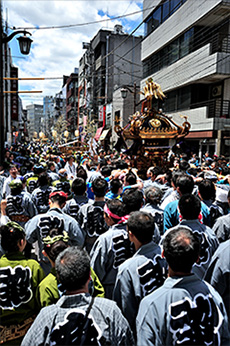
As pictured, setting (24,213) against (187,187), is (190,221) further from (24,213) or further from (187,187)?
(24,213)

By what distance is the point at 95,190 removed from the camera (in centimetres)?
404

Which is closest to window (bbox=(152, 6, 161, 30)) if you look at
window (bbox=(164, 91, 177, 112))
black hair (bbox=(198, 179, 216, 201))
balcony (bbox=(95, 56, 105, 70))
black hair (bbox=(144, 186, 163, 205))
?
window (bbox=(164, 91, 177, 112))

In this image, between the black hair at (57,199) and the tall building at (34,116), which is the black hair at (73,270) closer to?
the black hair at (57,199)

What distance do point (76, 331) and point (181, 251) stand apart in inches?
34.1

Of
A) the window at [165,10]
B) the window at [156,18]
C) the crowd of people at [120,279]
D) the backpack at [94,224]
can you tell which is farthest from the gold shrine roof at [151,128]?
the window at [156,18]

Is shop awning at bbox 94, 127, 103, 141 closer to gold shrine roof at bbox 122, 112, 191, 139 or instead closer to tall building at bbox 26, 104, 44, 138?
gold shrine roof at bbox 122, 112, 191, 139

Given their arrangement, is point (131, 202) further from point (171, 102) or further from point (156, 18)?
point (156, 18)

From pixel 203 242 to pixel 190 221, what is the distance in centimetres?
26

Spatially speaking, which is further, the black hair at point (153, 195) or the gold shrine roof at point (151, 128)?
the gold shrine roof at point (151, 128)

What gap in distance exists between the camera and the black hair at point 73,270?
5.78ft

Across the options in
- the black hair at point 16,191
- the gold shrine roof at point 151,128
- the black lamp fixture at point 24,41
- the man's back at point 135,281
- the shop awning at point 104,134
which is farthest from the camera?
the shop awning at point 104,134

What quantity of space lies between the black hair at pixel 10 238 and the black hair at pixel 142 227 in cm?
108

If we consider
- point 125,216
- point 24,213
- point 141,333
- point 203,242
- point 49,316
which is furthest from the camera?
point 24,213

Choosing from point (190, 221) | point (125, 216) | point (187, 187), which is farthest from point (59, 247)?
point (187, 187)
